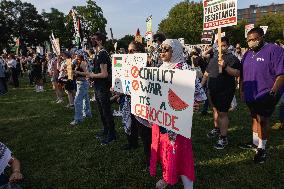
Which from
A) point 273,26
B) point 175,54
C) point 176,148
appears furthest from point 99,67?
point 273,26

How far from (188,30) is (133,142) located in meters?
81.8

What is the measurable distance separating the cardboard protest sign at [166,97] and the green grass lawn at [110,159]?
1356mm

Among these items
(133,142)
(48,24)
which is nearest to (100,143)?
(133,142)

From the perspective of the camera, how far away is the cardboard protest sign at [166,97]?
4152mm

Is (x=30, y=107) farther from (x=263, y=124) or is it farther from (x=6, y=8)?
(x=6, y=8)

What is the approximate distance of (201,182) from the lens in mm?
5543

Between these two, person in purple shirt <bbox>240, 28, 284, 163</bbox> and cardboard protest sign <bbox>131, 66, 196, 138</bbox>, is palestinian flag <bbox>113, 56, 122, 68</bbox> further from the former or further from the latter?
person in purple shirt <bbox>240, 28, 284, 163</bbox>

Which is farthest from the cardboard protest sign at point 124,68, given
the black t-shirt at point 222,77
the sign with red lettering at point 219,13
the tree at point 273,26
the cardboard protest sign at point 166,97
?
the tree at point 273,26

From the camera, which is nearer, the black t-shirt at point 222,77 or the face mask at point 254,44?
the face mask at point 254,44

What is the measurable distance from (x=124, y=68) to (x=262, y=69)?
2388 millimetres

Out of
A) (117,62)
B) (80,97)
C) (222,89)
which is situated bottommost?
(80,97)

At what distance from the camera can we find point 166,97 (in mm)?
4527

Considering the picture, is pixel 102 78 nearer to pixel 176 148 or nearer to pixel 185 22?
pixel 176 148

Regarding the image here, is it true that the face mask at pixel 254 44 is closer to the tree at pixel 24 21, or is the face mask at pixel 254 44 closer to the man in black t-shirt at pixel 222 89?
the man in black t-shirt at pixel 222 89
